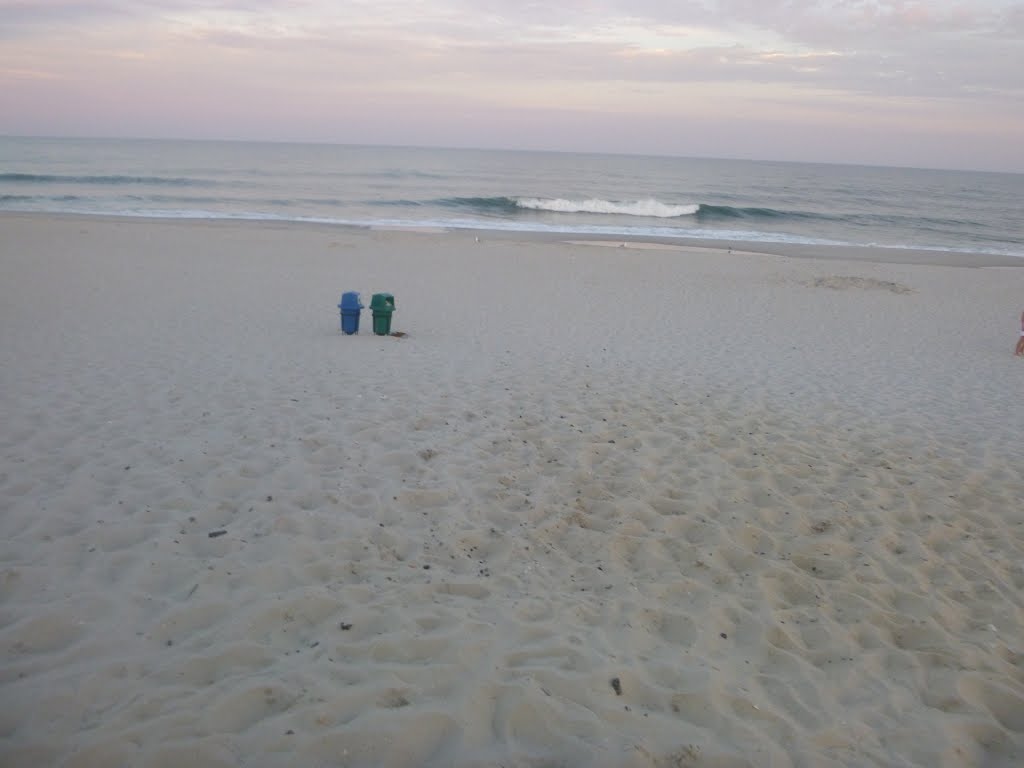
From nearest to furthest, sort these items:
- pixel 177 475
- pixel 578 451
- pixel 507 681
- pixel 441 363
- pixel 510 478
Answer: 1. pixel 507 681
2. pixel 177 475
3. pixel 510 478
4. pixel 578 451
5. pixel 441 363

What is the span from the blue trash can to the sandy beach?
0.38 meters

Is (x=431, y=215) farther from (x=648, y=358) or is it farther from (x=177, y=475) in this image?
(x=177, y=475)

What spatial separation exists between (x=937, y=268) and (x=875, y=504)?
63.2ft

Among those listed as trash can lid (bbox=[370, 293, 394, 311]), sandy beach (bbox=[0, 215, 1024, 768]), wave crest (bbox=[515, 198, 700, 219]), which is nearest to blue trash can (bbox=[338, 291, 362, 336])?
trash can lid (bbox=[370, 293, 394, 311])

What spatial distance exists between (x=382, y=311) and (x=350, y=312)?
409 mm

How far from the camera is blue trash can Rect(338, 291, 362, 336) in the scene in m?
9.08

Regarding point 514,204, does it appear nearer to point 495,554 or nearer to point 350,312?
point 350,312

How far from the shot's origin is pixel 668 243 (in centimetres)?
2467

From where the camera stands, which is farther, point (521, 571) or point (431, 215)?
point (431, 215)

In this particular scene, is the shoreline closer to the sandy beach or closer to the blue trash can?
the blue trash can

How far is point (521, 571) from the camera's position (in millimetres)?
3791

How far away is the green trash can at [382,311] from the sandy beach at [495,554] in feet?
0.90

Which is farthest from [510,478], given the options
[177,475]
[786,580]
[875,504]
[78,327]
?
[78,327]

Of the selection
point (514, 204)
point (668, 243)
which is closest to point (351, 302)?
point (668, 243)
